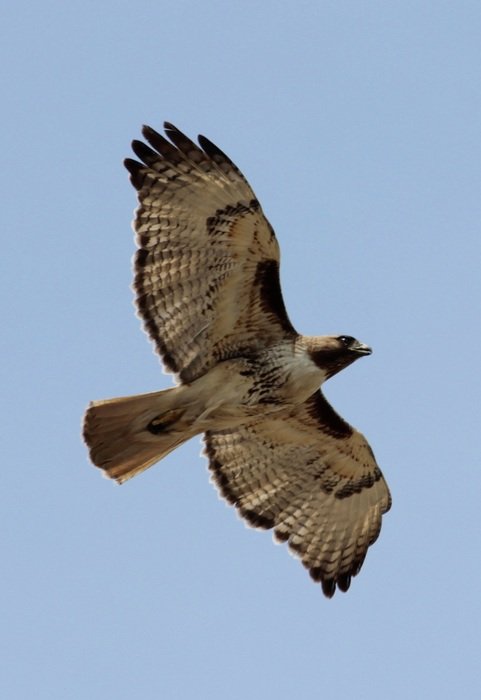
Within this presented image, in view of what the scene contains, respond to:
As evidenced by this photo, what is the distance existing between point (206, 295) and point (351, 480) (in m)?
2.57

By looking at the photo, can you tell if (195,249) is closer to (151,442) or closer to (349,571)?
(151,442)

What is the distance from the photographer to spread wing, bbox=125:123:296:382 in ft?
42.0

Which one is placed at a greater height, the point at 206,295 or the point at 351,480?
the point at 206,295

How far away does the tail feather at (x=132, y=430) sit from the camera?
1282 cm

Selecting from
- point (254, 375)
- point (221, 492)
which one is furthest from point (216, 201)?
point (221, 492)

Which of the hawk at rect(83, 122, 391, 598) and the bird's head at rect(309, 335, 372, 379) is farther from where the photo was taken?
the bird's head at rect(309, 335, 372, 379)

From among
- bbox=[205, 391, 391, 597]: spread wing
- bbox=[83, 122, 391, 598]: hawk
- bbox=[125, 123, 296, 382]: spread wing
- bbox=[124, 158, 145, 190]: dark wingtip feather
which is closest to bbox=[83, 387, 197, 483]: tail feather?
bbox=[83, 122, 391, 598]: hawk

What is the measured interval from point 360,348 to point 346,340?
14cm

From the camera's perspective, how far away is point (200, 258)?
13.1 meters

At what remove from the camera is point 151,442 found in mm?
13086

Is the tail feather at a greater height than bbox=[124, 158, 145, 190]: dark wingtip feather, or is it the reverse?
bbox=[124, 158, 145, 190]: dark wingtip feather

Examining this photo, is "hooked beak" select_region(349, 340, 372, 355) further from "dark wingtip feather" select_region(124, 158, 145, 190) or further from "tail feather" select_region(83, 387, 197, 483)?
"dark wingtip feather" select_region(124, 158, 145, 190)

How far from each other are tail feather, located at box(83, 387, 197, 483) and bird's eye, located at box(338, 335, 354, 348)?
4.74ft

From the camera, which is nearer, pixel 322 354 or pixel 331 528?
pixel 322 354
